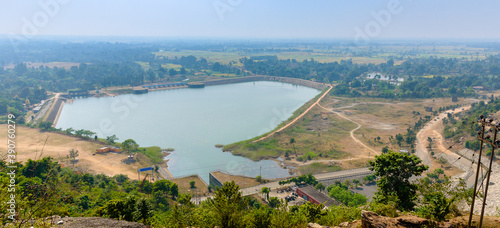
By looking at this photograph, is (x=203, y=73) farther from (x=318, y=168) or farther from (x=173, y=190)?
(x=173, y=190)

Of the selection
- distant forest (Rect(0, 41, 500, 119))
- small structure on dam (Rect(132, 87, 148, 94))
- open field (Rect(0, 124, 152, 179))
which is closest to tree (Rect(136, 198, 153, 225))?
open field (Rect(0, 124, 152, 179))

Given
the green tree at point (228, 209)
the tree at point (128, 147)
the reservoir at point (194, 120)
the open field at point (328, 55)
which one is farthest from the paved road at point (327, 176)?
the open field at point (328, 55)

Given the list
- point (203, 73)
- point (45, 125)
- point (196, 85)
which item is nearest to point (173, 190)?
point (45, 125)

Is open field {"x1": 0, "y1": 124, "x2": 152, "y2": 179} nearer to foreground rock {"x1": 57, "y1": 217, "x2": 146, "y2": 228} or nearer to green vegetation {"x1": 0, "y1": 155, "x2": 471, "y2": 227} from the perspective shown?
green vegetation {"x1": 0, "y1": 155, "x2": 471, "y2": 227}

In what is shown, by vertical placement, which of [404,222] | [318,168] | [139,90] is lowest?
[318,168]

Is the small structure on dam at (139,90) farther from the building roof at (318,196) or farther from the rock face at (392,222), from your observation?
the rock face at (392,222)

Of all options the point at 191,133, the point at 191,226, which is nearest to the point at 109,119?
the point at 191,133

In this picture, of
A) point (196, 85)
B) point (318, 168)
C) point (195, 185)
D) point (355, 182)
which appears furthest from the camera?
point (196, 85)
